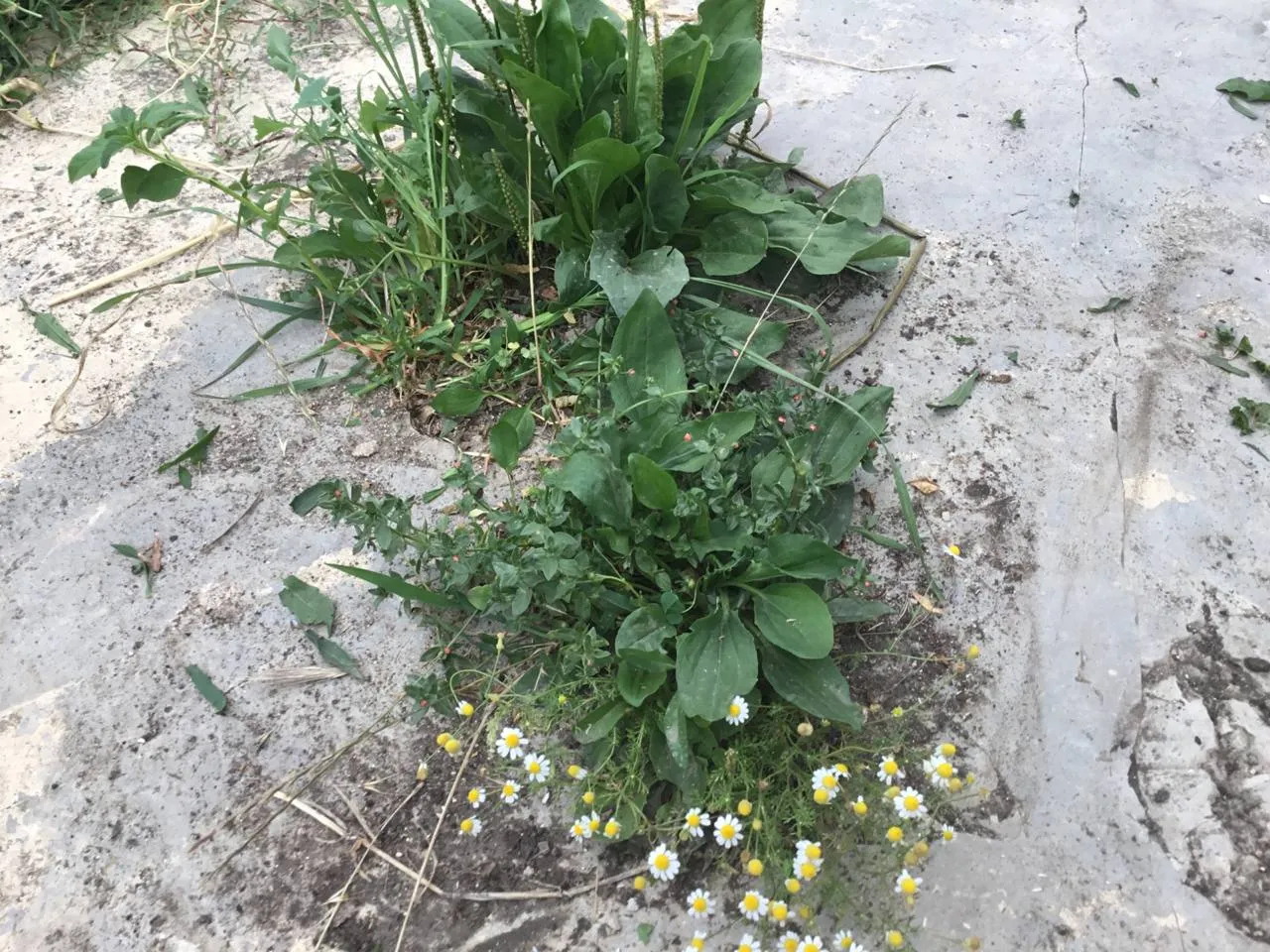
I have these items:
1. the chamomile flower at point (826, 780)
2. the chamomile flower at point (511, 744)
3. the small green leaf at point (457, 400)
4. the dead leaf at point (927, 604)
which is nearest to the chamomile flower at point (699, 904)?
the chamomile flower at point (826, 780)

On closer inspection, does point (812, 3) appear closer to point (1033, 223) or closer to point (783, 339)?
point (1033, 223)

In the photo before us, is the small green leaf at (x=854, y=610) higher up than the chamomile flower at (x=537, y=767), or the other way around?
the small green leaf at (x=854, y=610)

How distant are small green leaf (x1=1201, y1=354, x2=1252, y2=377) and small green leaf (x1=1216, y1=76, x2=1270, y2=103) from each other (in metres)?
1.00

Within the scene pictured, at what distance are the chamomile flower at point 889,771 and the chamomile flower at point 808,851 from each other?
0.13m

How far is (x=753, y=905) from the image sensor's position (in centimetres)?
113

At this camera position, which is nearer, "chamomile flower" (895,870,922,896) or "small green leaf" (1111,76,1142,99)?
"chamomile flower" (895,870,922,896)

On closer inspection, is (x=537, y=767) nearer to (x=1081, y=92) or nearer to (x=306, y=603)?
(x=306, y=603)

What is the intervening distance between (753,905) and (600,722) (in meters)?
0.32

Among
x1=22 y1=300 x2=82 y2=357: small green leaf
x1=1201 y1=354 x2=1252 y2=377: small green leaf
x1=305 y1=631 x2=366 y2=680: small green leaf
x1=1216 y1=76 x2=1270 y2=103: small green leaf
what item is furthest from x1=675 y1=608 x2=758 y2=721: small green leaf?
x1=1216 y1=76 x2=1270 y2=103: small green leaf

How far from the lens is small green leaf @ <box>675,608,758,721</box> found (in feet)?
4.10

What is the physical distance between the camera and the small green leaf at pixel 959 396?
5.79 ft

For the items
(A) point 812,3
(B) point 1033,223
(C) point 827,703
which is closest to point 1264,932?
(C) point 827,703

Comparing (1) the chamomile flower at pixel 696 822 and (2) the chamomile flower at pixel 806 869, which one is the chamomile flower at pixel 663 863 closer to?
(1) the chamomile flower at pixel 696 822

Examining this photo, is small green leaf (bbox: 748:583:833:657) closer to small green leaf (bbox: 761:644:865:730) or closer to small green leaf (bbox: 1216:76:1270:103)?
small green leaf (bbox: 761:644:865:730)
